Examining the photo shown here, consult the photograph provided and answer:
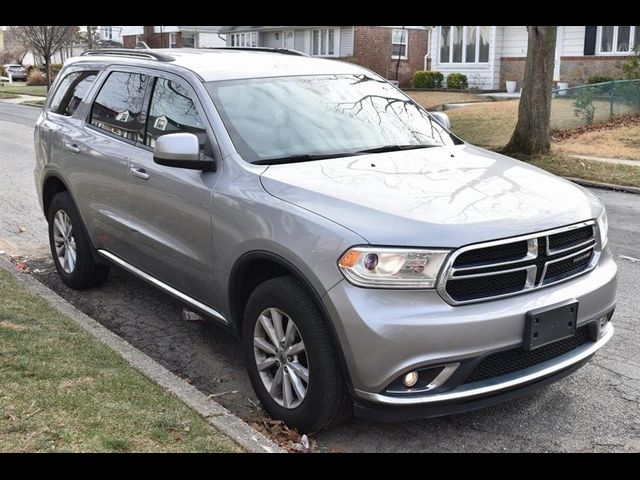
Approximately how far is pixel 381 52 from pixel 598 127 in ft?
75.7

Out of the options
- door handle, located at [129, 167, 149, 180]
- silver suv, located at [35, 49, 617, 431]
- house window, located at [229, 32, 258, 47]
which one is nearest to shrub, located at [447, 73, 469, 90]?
house window, located at [229, 32, 258, 47]

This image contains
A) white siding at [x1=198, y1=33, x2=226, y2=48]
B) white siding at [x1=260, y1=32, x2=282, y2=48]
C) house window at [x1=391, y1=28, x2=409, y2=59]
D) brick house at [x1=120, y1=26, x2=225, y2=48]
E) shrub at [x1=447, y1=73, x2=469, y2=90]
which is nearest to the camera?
shrub at [x1=447, y1=73, x2=469, y2=90]

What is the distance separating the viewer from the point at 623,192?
37.9 feet

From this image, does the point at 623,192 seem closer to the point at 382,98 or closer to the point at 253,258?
the point at 382,98

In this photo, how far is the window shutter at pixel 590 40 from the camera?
2670 cm

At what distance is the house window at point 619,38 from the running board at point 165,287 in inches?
966

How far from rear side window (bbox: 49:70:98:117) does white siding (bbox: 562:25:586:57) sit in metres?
24.4

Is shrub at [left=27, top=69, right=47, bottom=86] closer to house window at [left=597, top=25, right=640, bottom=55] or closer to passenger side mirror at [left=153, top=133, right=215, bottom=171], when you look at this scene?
house window at [left=597, top=25, right=640, bottom=55]

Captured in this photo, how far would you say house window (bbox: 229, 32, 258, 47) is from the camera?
4809 centimetres

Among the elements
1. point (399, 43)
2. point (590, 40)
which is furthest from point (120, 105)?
point (399, 43)

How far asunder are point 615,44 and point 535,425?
25373 millimetres

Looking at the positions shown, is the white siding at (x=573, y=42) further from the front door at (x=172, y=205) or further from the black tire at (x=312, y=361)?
the black tire at (x=312, y=361)

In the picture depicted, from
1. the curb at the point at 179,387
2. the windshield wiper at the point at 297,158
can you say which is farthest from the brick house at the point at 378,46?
the windshield wiper at the point at 297,158

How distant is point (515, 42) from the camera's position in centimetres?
2988
